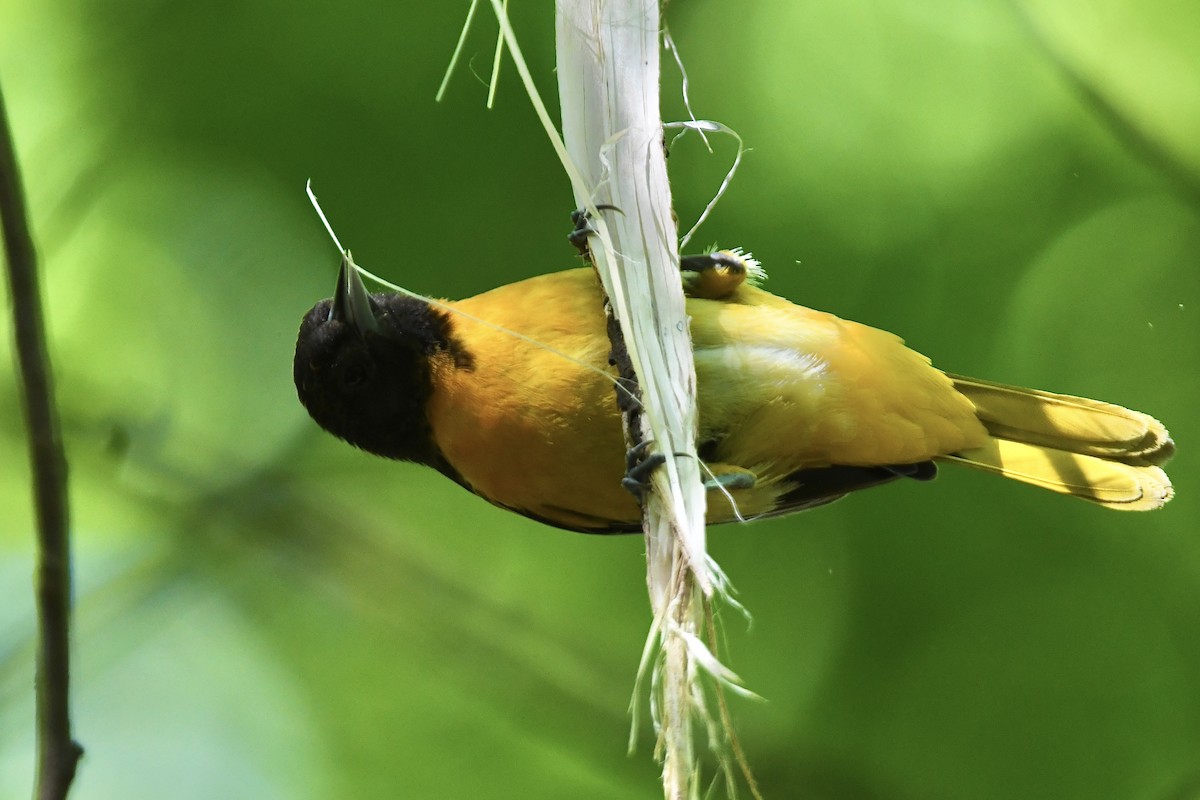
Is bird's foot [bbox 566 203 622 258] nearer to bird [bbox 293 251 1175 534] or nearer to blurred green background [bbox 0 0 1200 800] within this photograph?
bird [bbox 293 251 1175 534]

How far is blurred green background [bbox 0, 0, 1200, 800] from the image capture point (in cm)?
194

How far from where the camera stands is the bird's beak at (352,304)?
4.78 feet

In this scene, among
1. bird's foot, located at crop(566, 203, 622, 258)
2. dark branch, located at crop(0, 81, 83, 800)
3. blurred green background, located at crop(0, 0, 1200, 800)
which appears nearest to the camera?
bird's foot, located at crop(566, 203, 622, 258)

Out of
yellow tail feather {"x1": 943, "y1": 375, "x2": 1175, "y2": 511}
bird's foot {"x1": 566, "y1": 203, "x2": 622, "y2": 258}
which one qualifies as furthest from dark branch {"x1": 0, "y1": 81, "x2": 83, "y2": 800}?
yellow tail feather {"x1": 943, "y1": 375, "x2": 1175, "y2": 511}

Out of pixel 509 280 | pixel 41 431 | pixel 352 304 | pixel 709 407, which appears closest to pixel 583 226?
pixel 709 407

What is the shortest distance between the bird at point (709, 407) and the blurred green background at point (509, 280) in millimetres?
377

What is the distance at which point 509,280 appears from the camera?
1.97 metres

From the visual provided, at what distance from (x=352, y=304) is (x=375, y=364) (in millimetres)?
101

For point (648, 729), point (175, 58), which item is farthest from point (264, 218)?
point (648, 729)

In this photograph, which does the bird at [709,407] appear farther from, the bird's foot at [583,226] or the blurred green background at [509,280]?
the blurred green background at [509,280]

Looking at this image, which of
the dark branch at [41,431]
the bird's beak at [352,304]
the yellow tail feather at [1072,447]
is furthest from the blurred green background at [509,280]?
the dark branch at [41,431]

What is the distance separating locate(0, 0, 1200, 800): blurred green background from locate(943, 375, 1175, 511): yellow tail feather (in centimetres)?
33

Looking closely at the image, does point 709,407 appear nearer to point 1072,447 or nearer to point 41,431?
point 1072,447

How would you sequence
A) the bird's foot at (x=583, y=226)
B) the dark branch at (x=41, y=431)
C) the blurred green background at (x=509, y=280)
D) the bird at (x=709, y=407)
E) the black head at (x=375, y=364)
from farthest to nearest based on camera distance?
the blurred green background at (x=509, y=280) → the black head at (x=375, y=364) → the bird at (x=709, y=407) → the dark branch at (x=41, y=431) → the bird's foot at (x=583, y=226)
